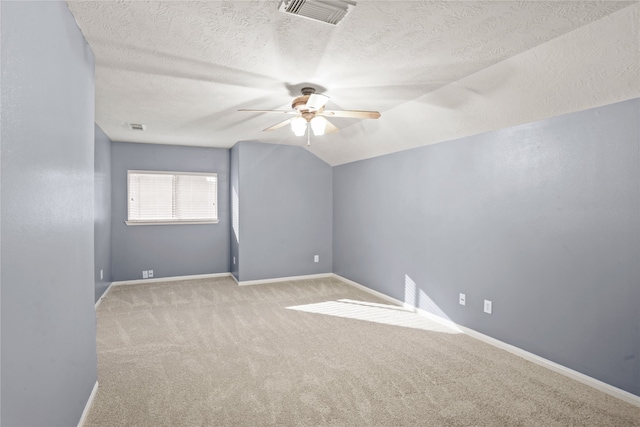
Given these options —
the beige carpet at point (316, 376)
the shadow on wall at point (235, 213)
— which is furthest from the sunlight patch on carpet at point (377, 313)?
the shadow on wall at point (235, 213)

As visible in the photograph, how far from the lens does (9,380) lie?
1160 mm

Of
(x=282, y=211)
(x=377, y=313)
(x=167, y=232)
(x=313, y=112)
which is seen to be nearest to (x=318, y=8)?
(x=313, y=112)

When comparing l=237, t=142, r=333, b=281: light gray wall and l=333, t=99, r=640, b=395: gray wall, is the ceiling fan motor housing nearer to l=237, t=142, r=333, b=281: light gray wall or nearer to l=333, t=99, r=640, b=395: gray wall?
l=333, t=99, r=640, b=395: gray wall

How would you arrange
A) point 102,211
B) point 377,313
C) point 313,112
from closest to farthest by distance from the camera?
point 313,112, point 377,313, point 102,211

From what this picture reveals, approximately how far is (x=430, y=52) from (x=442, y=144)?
1689 mm

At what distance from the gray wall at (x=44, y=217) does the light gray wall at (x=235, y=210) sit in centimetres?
330

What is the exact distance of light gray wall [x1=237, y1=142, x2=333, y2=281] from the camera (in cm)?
550

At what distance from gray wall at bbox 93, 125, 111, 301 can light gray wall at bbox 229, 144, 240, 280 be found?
1.87 metres

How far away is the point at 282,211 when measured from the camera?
18.9ft

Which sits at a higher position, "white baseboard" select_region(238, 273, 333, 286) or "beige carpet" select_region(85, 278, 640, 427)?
"white baseboard" select_region(238, 273, 333, 286)

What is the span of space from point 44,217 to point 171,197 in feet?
14.4

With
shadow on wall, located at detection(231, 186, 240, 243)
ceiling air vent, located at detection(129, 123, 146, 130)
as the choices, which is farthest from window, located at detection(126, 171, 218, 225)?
ceiling air vent, located at detection(129, 123, 146, 130)

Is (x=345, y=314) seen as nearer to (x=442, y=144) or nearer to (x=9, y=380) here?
(x=442, y=144)

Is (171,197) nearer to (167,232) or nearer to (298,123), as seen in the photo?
(167,232)
